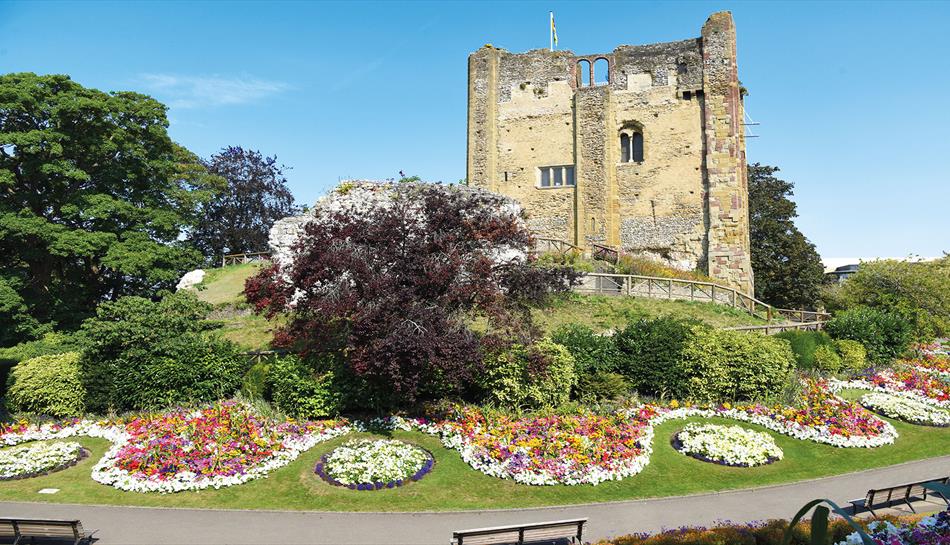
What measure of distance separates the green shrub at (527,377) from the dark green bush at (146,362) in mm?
7160

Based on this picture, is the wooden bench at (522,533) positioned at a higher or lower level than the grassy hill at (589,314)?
lower

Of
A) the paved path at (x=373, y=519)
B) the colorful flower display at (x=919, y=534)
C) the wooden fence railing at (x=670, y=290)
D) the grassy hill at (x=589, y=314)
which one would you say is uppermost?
the wooden fence railing at (x=670, y=290)

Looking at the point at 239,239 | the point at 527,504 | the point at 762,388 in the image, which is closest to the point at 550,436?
the point at 527,504

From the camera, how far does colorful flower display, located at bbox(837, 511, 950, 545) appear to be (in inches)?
233

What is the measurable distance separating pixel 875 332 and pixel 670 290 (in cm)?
744

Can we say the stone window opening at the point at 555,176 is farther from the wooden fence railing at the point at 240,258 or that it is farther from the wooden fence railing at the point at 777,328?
the wooden fence railing at the point at 240,258

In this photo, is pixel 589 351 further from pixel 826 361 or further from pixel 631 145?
pixel 631 145

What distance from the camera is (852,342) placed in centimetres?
2044

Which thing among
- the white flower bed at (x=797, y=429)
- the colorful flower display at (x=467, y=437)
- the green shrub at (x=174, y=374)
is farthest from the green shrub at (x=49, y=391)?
the white flower bed at (x=797, y=429)

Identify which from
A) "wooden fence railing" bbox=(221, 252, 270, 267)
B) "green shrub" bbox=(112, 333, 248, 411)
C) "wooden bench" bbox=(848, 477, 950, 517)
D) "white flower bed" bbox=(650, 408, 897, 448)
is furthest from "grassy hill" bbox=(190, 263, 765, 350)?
"wooden fence railing" bbox=(221, 252, 270, 267)

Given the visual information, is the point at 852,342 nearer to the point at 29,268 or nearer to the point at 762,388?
the point at 762,388

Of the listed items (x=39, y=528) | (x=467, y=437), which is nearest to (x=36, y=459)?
(x=39, y=528)

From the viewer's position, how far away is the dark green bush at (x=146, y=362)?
15242mm

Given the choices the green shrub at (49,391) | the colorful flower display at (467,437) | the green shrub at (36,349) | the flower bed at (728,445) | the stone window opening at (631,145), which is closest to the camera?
the colorful flower display at (467,437)
